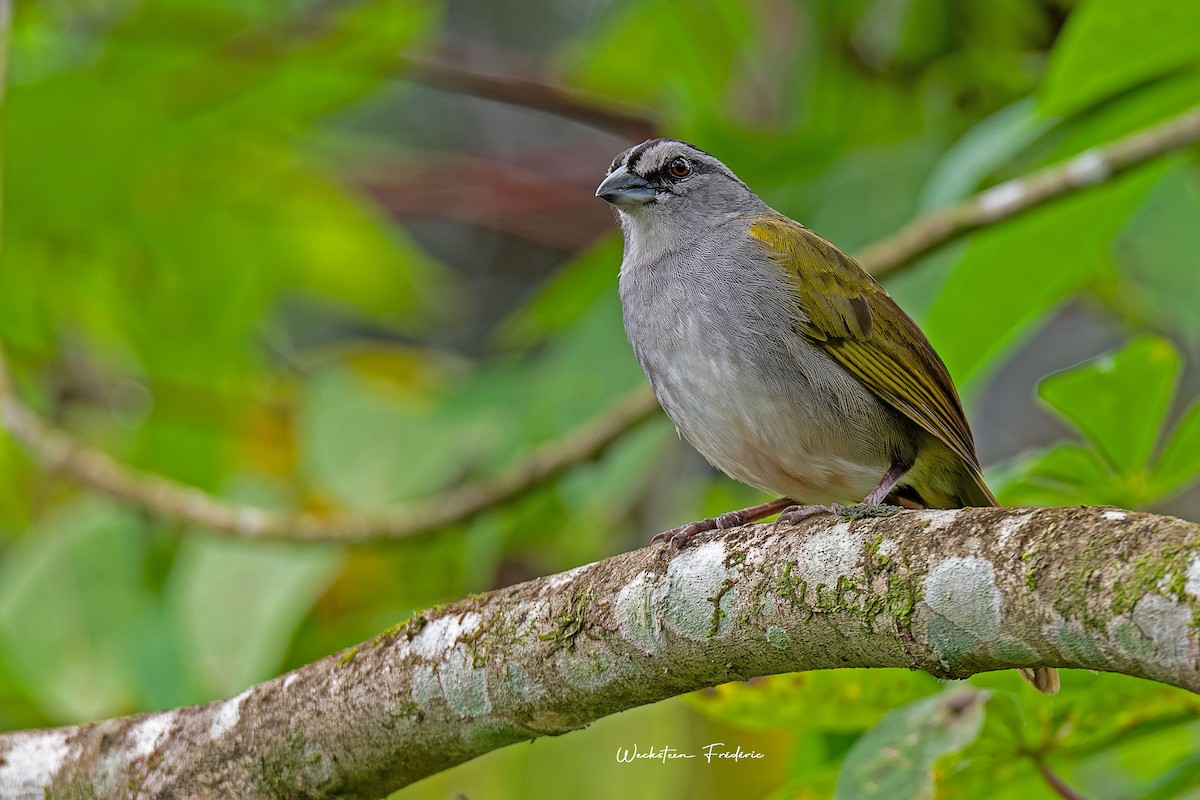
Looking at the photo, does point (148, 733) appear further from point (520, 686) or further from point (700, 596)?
point (700, 596)

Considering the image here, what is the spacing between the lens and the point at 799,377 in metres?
2.79

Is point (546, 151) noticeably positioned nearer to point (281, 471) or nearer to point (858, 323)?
point (281, 471)

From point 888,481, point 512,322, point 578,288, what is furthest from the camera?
point 512,322

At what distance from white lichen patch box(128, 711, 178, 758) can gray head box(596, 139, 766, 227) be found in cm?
168

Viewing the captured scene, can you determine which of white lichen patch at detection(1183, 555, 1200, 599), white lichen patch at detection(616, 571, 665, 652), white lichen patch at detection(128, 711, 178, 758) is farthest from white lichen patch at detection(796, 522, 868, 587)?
white lichen patch at detection(128, 711, 178, 758)

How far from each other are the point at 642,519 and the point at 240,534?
7.74 ft

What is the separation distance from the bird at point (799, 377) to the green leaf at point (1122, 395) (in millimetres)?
308

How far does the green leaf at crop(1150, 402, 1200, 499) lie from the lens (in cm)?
240

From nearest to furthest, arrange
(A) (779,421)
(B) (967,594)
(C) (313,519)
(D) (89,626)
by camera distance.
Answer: (B) (967,594) < (A) (779,421) < (C) (313,519) < (D) (89,626)

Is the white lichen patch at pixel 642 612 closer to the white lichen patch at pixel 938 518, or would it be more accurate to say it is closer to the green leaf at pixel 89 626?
the white lichen patch at pixel 938 518

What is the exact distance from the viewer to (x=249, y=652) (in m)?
3.65

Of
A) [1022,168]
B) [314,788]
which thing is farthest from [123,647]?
[1022,168]

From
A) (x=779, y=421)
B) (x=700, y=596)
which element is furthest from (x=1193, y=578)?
(x=779, y=421)

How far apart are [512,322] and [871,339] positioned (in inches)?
111
